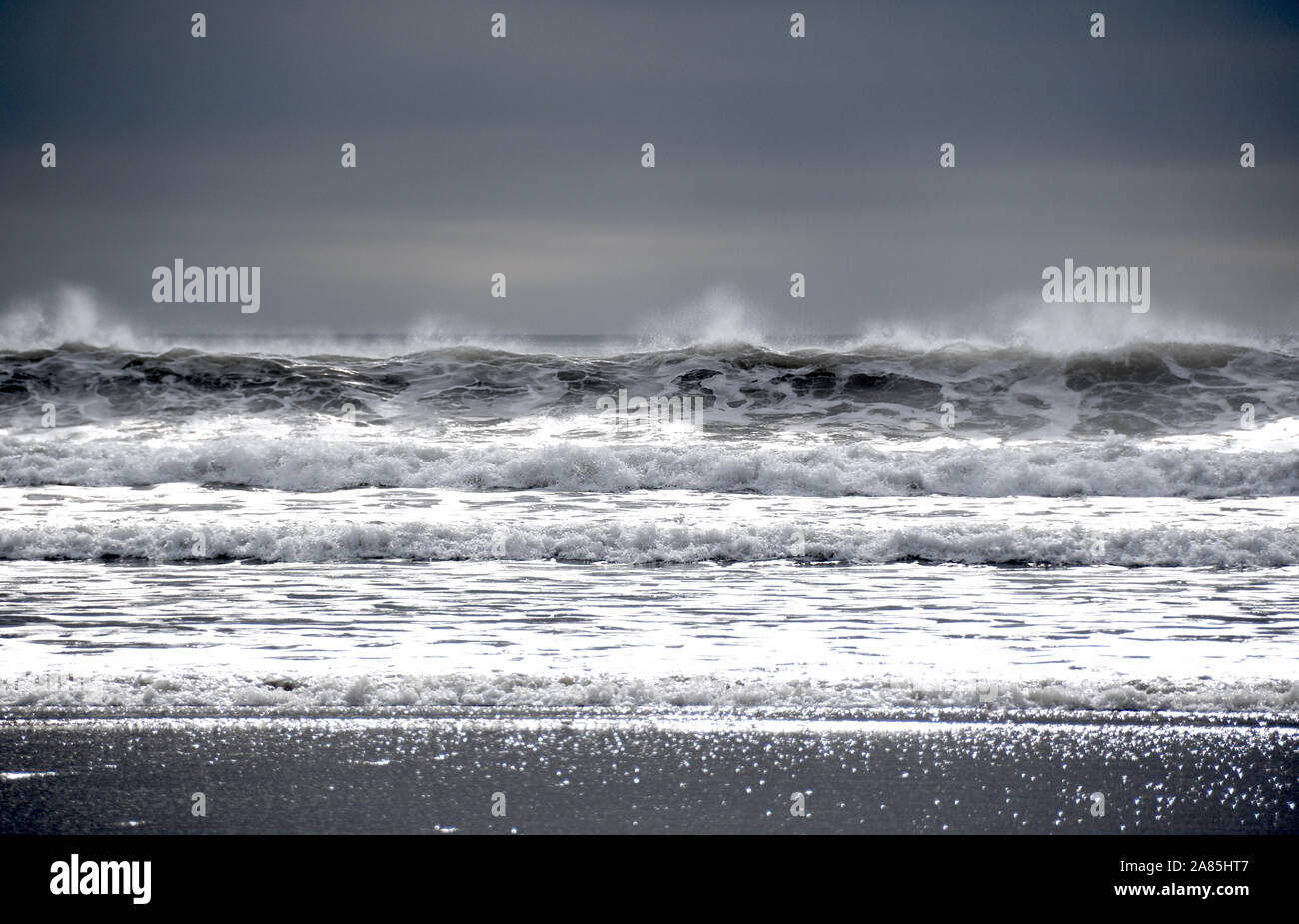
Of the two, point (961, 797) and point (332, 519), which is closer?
point (961, 797)

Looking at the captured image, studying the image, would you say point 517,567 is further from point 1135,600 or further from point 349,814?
point 349,814

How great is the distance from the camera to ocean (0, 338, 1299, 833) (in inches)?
154

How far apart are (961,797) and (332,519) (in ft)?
27.8

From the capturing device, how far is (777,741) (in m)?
4.34

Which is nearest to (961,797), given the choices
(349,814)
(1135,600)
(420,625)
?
(349,814)

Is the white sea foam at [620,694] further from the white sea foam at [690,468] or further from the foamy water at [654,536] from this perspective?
the white sea foam at [690,468]

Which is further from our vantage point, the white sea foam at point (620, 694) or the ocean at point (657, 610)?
the white sea foam at point (620, 694)

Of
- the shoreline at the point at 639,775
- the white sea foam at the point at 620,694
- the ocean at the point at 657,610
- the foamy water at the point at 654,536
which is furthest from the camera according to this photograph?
the foamy water at the point at 654,536

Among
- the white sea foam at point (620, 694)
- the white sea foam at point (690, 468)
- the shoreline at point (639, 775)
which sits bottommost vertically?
the shoreline at point (639, 775)

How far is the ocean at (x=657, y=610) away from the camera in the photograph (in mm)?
3900

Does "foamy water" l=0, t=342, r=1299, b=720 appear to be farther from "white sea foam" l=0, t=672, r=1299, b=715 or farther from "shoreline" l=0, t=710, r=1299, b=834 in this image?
"shoreline" l=0, t=710, r=1299, b=834

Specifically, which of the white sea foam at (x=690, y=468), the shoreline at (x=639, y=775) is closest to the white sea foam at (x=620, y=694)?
the shoreline at (x=639, y=775)

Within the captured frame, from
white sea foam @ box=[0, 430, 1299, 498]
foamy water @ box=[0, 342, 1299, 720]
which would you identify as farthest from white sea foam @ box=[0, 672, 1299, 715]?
white sea foam @ box=[0, 430, 1299, 498]

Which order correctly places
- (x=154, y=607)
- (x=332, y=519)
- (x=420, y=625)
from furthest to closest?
1. (x=332, y=519)
2. (x=154, y=607)
3. (x=420, y=625)
